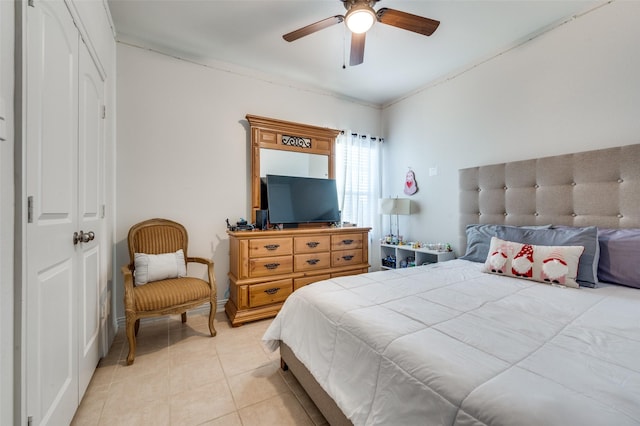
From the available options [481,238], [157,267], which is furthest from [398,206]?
[157,267]

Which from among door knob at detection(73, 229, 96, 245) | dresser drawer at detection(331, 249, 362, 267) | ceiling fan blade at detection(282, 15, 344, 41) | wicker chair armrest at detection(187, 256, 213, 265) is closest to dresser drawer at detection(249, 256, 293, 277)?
wicker chair armrest at detection(187, 256, 213, 265)

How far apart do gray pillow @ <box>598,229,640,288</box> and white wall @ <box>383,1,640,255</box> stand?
75cm

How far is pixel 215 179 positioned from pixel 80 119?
147cm

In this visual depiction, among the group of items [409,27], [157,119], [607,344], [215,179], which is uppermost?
[409,27]

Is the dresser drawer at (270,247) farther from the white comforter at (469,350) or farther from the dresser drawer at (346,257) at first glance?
the white comforter at (469,350)

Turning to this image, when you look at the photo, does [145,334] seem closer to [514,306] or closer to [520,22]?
[514,306]

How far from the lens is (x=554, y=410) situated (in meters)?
0.64

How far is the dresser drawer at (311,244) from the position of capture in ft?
9.33

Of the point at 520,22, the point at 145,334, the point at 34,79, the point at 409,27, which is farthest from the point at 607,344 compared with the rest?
the point at 145,334

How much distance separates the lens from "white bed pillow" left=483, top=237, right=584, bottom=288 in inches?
69.6

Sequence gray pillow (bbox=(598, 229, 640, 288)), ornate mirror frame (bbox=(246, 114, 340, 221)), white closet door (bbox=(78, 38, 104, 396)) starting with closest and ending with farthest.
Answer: white closet door (bbox=(78, 38, 104, 396)) → gray pillow (bbox=(598, 229, 640, 288)) → ornate mirror frame (bbox=(246, 114, 340, 221))

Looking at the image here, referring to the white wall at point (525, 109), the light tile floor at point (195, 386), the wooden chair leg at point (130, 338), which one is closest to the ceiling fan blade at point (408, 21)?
the white wall at point (525, 109)

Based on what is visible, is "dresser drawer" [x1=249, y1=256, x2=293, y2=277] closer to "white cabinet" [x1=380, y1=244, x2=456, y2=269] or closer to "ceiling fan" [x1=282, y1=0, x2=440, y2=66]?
"white cabinet" [x1=380, y1=244, x2=456, y2=269]

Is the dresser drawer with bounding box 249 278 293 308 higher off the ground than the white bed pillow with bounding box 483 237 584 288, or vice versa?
the white bed pillow with bounding box 483 237 584 288
